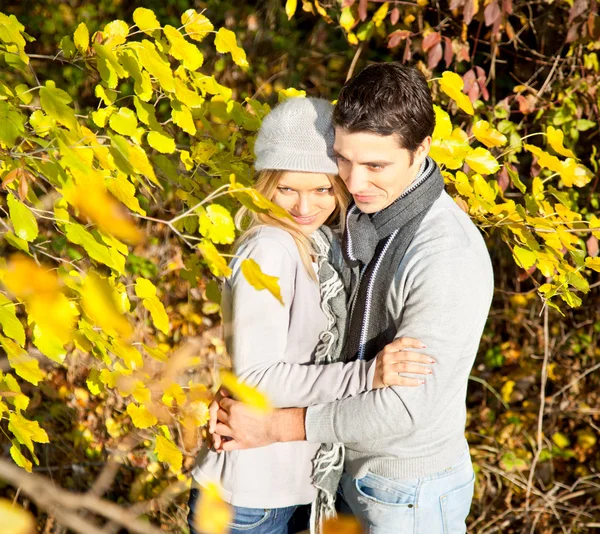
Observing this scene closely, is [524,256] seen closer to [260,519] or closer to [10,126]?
[260,519]

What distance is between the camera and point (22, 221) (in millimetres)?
1489

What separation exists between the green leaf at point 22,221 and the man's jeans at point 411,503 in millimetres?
999

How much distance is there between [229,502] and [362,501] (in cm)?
34

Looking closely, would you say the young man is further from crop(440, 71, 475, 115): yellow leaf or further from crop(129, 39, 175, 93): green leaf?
crop(129, 39, 175, 93): green leaf

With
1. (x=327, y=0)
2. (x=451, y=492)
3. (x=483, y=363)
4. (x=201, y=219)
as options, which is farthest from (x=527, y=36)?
(x=201, y=219)

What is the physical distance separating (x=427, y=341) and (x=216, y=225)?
59cm

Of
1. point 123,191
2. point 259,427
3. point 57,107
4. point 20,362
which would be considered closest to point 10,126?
point 57,107

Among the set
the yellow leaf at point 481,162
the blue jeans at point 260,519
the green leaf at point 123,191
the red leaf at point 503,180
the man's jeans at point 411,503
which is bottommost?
the blue jeans at point 260,519

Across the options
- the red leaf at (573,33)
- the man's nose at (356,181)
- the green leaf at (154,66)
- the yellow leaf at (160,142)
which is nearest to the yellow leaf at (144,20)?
the green leaf at (154,66)

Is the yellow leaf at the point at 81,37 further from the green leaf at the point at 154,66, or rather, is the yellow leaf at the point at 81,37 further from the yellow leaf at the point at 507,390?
the yellow leaf at the point at 507,390

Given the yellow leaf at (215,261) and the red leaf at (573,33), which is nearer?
the yellow leaf at (215,261)

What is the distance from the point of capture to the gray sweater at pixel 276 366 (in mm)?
1736

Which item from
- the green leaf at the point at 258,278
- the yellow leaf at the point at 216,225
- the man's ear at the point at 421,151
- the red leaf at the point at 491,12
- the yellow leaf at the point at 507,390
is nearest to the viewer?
the green leaf at the point at 258,278

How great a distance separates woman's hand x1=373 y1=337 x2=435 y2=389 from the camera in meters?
1.63
